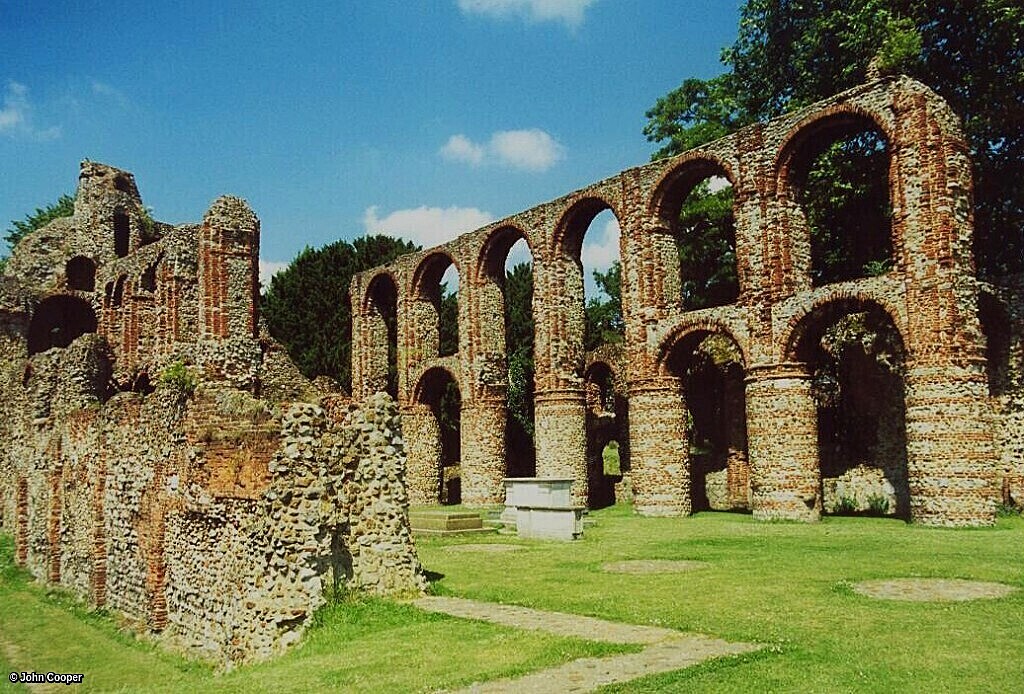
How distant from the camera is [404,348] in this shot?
32.7 m

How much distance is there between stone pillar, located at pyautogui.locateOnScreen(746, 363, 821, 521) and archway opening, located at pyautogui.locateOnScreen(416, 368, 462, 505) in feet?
41.3

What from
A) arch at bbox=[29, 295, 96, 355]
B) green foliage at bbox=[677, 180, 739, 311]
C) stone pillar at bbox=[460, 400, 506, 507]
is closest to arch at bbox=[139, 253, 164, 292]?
arch at bbox=[29, 295, 96, 355]

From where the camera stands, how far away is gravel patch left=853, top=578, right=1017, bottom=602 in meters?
10.2

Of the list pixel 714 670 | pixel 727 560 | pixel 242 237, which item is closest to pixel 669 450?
pixel 727 560

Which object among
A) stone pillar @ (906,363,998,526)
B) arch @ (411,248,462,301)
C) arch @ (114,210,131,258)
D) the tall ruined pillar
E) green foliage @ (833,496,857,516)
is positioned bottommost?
green foliage @ (833,496,857,516)

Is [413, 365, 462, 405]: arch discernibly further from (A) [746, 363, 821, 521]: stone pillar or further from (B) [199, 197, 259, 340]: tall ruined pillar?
(A) [746, 363, 821, 521]: stone pillar

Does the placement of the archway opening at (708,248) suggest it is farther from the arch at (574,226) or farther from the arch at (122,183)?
the arch at (122,183)

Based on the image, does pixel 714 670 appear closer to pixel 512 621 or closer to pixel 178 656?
pixel 512 621

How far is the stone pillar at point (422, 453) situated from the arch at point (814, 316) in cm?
1444

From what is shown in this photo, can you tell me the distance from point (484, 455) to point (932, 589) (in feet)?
63.2

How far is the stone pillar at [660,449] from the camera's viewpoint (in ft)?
77.7

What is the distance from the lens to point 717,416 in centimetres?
2975

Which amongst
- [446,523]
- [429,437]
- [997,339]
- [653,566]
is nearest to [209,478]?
[653,566]

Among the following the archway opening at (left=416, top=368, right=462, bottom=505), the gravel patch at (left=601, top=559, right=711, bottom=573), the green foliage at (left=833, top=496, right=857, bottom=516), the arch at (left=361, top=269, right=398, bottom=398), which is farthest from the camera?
the arch at (left=361, top=269, right=398, bottom=398)
